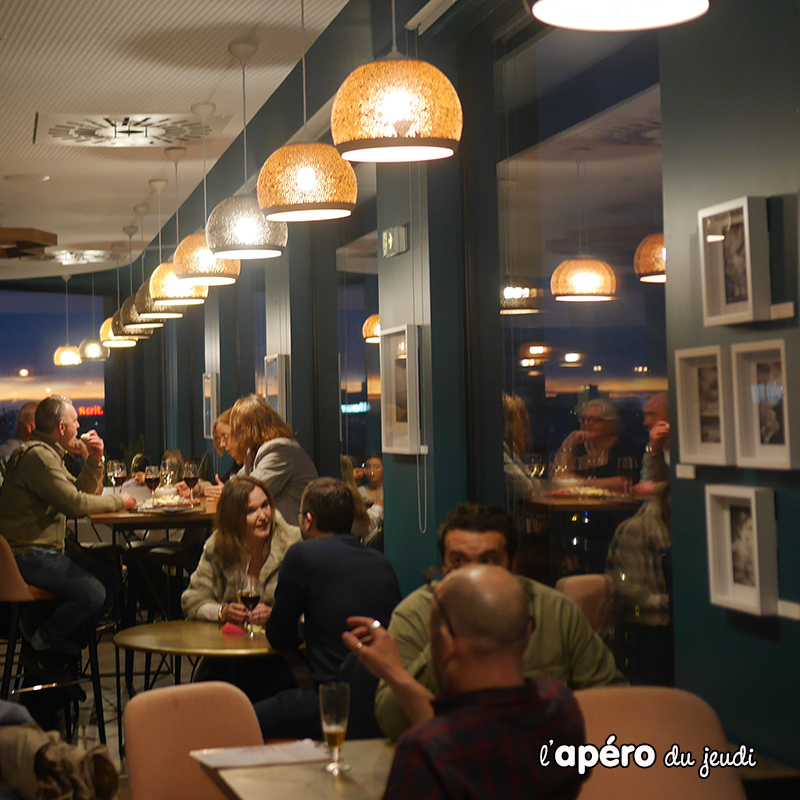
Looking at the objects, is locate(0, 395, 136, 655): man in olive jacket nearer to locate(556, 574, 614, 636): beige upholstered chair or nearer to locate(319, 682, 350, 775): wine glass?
locate(556, 574, 614, 636): beige upholstered chair

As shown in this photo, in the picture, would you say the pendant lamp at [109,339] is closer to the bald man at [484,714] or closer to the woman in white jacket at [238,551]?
the woman in white jacket at [238,551]

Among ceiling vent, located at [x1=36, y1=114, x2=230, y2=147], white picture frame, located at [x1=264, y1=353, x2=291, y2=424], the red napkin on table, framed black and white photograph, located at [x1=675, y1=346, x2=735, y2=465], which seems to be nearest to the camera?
framed black and white photograph, located at [x1=675, y1=346, x2=735, y2=465]

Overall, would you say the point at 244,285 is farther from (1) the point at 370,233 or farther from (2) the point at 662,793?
(2) the point at 662,793

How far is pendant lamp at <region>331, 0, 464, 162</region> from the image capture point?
2627 mm

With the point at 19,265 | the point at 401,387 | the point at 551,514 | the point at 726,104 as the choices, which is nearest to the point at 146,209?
the point at 19,265

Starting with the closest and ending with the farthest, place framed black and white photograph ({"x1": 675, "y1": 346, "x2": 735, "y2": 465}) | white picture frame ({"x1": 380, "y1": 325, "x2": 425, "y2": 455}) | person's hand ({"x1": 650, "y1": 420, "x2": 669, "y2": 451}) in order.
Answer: framed black and white photograph ({"x1": 675, "y1": 346, "x2": 735, "y2": 465}) → person's hand ({"x1": 650, "y1": 420, "x2": 669, "y2": 451}) → white picture frame ({"x1": 380, "y1": 325, "x2": 425, "y2": 455})

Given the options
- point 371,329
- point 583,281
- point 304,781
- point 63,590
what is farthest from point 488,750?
point 371,329

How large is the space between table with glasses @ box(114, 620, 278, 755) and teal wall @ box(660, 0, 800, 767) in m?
1.57

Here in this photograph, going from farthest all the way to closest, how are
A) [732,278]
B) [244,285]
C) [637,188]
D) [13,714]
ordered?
[244,285], [637,188], [13,714], [732,278]

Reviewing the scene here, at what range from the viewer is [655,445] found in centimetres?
307

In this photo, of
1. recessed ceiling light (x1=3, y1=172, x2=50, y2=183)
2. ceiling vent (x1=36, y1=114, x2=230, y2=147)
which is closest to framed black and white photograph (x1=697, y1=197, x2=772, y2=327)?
ceiling vent (x1=36, y1=114, x2=230, y2=147)

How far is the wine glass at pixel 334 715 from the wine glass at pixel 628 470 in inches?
53.4

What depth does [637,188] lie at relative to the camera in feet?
10.6

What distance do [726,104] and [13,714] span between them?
8.68 feet
